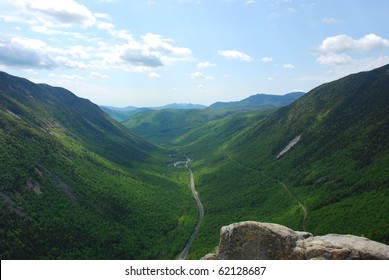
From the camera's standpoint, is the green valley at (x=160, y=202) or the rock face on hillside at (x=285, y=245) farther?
the green valley at (x=160, y=202)

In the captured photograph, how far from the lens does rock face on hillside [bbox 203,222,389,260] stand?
33781 mm

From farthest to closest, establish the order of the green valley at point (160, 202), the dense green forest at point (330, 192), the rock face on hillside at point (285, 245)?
the green valley at point (160, 202)
the dense green forest at point (330, 192)
the rock face on hillside at point (285, 245)

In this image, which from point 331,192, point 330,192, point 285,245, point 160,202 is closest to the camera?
point 285,245

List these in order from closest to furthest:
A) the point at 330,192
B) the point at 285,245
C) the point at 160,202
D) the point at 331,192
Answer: the point at 285,245, the point at 331,192, the point at 330,192, the point at 160,202

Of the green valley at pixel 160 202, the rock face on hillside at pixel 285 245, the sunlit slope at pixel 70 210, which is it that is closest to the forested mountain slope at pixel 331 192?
the green valley at pixel 160 202

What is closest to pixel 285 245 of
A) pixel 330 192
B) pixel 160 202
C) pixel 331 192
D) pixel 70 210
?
pixel 331 192

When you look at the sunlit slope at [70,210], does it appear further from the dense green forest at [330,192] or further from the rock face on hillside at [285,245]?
the rock face on hillside at [285,245]

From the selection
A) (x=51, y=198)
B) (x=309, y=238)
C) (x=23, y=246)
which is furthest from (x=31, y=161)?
(x=309, y=238)

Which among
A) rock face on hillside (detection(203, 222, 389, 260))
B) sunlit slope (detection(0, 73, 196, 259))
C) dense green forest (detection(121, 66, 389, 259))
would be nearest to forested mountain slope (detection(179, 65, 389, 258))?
dense green forest (detection(121, 66, 389, 259))

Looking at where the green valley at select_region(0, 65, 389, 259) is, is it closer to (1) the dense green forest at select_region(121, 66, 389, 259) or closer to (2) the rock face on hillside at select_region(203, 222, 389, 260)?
(1) the dense green forest at select_region(121, 66, 389, 259)

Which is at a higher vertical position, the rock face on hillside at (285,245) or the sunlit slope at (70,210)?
the rock face on hillside at (285,245)

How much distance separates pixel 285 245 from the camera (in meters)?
37.5

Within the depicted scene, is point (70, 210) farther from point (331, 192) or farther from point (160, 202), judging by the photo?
point (331, 192)

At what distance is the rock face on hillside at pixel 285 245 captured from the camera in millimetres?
33781
